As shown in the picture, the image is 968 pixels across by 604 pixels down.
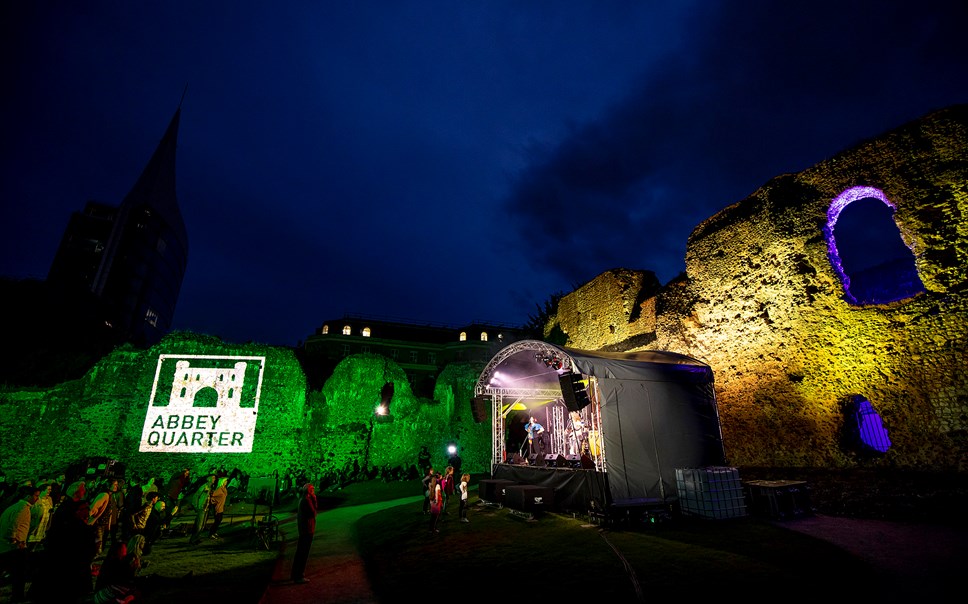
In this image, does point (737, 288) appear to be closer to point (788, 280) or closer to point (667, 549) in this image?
point (788, 280)

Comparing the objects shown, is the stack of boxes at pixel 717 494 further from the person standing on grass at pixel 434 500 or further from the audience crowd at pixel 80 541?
the audience crowd at pixel 80 541

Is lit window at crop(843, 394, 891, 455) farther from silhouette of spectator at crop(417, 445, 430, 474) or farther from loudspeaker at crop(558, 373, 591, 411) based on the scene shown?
silhouette of spectator at crop(417, 445, 430, 474)

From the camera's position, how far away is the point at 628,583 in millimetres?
4934

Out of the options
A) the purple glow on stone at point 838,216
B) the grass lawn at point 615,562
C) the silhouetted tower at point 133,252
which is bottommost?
the grass lawn at point 615,562

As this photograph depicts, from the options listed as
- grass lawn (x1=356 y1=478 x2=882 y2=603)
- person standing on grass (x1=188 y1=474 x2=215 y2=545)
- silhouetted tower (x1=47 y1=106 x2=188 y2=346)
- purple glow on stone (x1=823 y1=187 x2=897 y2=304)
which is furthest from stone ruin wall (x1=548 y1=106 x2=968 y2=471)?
silhouetted tower (x1=47 y1=106 x2=188 y2=346)

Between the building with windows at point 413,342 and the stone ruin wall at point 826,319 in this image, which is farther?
the building with windows at point 413,342

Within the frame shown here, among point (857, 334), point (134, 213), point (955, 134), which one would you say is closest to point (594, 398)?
point (857, 334)

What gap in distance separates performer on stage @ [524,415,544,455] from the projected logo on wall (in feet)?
43.5

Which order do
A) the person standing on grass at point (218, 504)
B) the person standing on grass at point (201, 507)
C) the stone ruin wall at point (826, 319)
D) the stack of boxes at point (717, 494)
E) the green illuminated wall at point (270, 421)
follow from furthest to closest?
the green illuminated wall at point (270, 421) → the person standing on grass at point (218, 504) → the person standing on grass at point (201, 507) → the stack of boxes at point (717, 494) → the stone ruin wall at point (826, 319)

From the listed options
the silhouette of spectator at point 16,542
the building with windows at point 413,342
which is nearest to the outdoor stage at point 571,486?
the silhouette of spectator at point 16,542

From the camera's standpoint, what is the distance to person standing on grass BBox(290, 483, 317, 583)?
5875 mm

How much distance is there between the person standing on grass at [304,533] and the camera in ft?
19.3

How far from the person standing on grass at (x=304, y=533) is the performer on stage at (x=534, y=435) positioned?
967 centimetres

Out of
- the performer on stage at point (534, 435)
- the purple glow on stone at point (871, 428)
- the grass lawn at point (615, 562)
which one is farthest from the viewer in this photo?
the performer on stage at point (534, 435)
